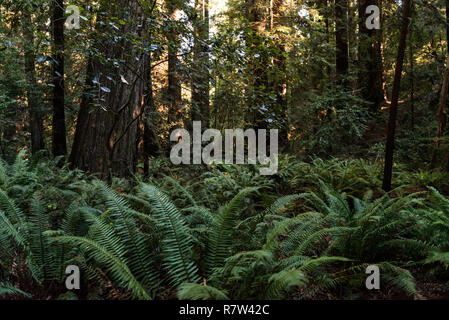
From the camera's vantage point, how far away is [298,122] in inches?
392

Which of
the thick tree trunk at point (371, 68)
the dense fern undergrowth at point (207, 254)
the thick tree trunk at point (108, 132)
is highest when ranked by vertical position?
the thick tree trunk at point (371, 68)

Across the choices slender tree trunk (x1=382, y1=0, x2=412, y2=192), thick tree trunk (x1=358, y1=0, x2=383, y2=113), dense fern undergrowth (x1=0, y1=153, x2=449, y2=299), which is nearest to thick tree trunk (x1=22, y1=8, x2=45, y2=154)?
dense fern undergrowth (x1=0, y1=153, x2=449, y2=299)

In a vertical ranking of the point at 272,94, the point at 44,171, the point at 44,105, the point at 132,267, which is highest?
the point at 44,105

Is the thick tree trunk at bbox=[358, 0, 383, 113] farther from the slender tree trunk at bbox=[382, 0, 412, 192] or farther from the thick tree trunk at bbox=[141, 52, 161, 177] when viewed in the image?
the thick tree trunk at bbox=[141, 52, 161, 177]

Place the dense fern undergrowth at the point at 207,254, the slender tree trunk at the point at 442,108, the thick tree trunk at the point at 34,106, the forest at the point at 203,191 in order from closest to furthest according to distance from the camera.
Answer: the dense fern undergrowth at the point at 207,254 < the forest at the point at 203,191 < the slender tree trunk at the point at 442,108 < the thick tree trunk at the point at 34,106

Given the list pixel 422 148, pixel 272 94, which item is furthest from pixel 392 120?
pixel 422 148

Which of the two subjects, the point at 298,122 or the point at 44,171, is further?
the point at 298,122

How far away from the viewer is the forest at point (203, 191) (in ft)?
7.55

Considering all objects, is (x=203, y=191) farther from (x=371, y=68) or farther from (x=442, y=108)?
(x=371, y=68)

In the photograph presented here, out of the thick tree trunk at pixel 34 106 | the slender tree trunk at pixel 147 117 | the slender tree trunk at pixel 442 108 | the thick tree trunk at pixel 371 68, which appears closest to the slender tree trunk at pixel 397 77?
the slender tree trunk at pixel 442 108

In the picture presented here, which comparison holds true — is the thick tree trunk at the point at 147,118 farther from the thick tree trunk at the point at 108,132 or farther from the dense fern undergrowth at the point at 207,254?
the dense fern undergrowth at the point at 207,254

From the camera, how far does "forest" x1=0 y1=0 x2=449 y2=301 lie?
2.30m
